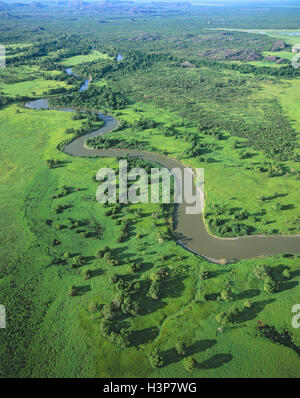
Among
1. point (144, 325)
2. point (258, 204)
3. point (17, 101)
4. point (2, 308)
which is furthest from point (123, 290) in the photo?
point (17, 101)

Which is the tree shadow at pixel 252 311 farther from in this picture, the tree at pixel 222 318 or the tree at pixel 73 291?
the tree at pixel 73 291

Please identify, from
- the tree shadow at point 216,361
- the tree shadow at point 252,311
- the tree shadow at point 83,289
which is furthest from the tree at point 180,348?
the tree shadow at point 83,289

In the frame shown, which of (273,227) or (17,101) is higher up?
(17,101)

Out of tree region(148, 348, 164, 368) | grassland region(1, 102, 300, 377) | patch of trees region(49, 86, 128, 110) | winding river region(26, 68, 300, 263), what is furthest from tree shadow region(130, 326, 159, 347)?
patch of trees region(49, 86, 128, 110)

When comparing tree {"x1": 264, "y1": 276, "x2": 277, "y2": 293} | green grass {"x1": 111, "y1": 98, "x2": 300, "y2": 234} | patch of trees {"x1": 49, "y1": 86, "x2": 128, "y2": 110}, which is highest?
patch of trees {"x1": 49, "y1": 86, "x2": 128, "y2": 110}

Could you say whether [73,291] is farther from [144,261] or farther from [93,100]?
[93,100]

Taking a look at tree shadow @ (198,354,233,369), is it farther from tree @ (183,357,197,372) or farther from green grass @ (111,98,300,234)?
green grass @ (111,98,300,234)

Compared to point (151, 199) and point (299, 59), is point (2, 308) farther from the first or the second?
point (299, 59)

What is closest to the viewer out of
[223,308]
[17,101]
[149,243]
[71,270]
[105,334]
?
[105,334]

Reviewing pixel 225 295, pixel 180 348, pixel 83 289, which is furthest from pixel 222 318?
pixel 83 289
